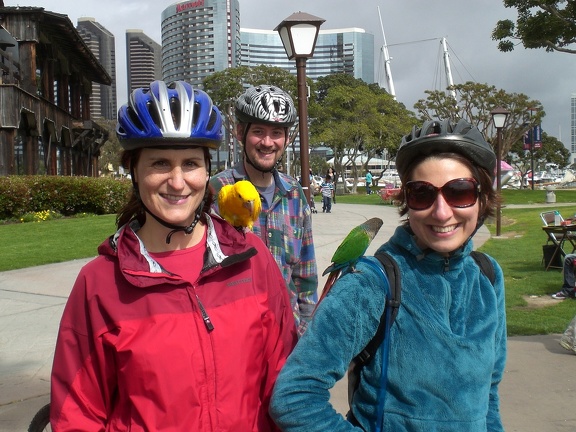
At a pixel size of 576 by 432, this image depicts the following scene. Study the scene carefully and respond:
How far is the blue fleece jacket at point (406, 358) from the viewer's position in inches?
64.4

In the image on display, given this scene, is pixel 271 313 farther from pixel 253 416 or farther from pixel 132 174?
pixel 132 174

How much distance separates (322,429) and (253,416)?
44 cm

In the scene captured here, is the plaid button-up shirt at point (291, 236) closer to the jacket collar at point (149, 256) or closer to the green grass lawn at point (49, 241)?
the jacket collar at point (149, 256)

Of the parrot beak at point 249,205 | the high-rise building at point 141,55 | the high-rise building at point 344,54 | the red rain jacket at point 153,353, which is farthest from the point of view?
the high-rise building at point 344,54

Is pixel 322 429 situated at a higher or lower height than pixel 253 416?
higher

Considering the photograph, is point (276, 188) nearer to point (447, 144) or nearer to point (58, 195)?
point (447, 144)

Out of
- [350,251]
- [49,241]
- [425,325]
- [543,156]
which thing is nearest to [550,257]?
[49,241]

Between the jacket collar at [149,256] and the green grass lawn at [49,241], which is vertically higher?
the jacket collar at [149,256]

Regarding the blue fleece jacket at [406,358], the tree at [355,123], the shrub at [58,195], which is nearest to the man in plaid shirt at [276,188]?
the blue fleece jacket at [406,358]

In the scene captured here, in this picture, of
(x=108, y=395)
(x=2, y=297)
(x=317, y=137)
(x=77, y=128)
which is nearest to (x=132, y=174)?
(x=108, y=395)

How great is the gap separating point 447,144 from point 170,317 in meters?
0.98

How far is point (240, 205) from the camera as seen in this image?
279 cm

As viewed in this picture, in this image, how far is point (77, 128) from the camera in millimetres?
31641

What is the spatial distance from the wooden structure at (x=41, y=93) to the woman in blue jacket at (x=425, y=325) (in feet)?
67.5
